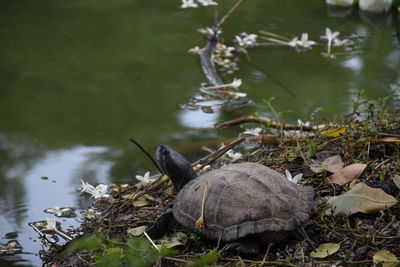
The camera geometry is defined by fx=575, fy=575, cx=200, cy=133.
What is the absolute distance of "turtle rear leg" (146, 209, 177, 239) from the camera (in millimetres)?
2258

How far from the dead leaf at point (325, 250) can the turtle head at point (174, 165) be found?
2.08 feet

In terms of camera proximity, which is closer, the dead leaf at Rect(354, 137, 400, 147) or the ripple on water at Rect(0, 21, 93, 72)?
the dead leaf at Rect(354, 137, 400, 147)

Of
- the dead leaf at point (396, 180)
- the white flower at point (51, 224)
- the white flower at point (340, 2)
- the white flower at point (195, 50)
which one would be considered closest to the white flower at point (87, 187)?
the white flower at point (51, 224)

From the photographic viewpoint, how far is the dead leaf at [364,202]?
7.02 feet

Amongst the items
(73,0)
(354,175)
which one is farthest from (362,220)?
(73,0)

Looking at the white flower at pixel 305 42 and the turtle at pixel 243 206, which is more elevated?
the turtle at pixel 243 206

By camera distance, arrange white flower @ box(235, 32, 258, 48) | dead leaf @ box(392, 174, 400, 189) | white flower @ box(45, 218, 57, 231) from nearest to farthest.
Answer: dead leaf @ box(392, 174, 400, 189)
white flower @ box(45, 218, 57, 231)
white flower @ box(235, 32, 258, 48)

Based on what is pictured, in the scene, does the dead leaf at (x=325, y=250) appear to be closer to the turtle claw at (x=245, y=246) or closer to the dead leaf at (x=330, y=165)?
the turtle claw at (x=245, y=246)

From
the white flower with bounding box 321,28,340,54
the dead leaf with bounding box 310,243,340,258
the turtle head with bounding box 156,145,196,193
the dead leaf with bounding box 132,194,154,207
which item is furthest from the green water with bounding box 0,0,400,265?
the dead leaf with bounding box 310,243,340,258

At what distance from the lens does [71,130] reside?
3.71 meters

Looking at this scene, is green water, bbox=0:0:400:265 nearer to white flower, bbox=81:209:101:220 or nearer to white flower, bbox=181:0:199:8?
white flower, bbox=181:0:199:8

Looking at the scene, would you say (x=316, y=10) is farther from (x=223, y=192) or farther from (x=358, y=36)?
(x=223, y=192)

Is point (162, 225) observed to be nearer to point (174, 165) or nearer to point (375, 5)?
point (174, 165)

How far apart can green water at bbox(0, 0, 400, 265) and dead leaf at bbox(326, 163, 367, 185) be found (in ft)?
3.86
